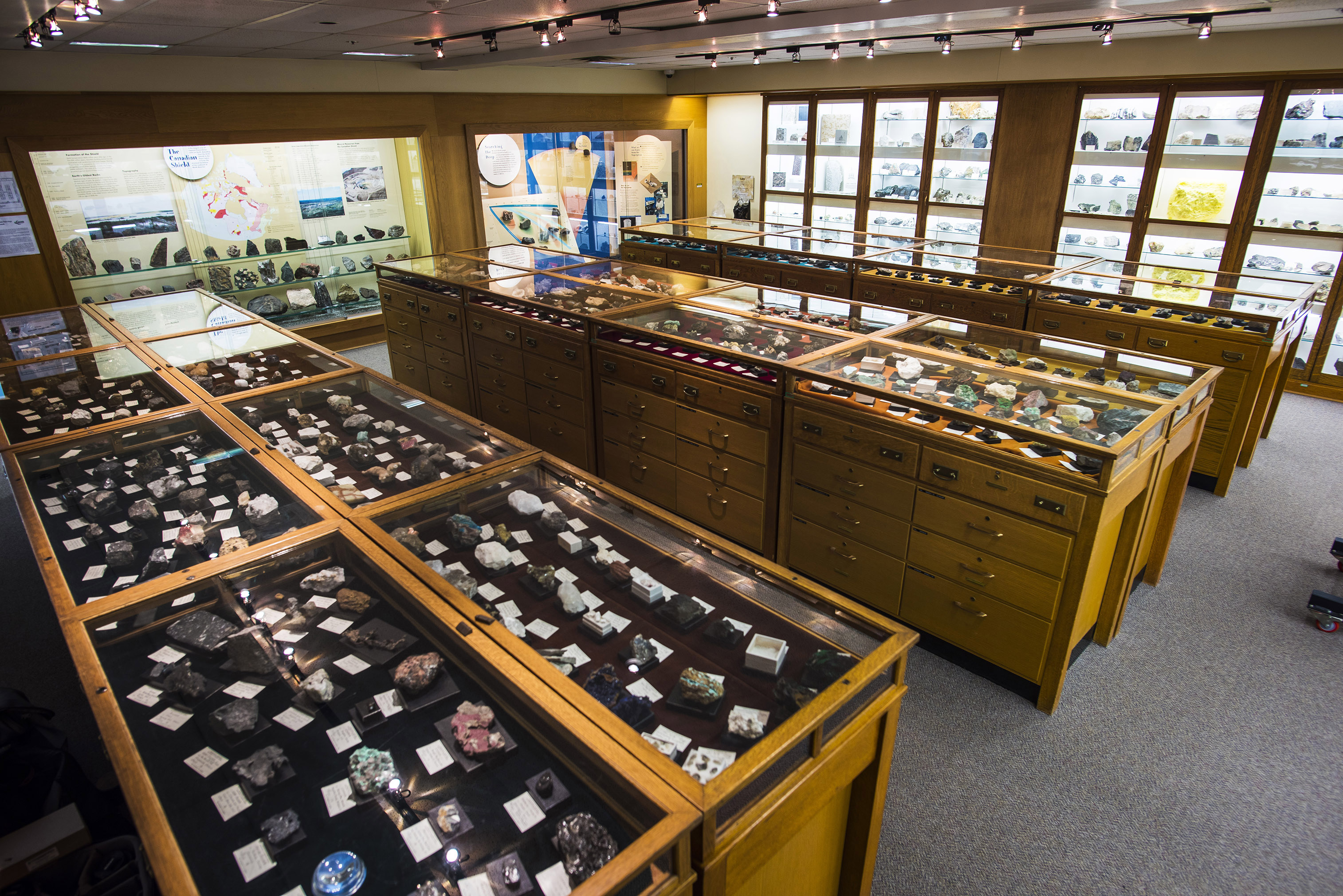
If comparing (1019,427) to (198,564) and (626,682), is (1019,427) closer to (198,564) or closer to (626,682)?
(626,682)

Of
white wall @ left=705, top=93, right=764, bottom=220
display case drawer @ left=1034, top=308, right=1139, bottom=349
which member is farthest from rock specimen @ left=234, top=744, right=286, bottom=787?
white wall @ left=705, top=93, right=764, bottom=220

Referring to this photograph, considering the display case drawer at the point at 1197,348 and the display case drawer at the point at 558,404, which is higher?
the display case drawer at the point at 1197,348

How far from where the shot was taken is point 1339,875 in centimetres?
250

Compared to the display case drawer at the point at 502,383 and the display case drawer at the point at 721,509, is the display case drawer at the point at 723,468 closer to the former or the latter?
the display case drawer at the point at 721,509

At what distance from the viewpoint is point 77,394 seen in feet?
13.3

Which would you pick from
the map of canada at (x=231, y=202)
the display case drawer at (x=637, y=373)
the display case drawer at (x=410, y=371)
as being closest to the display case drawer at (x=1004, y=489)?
the display case drawer at (x=637, y=373)

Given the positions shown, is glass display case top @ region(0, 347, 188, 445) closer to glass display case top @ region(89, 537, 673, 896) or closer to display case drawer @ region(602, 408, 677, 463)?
glass display case top @ region(89, 537, 673, 896)

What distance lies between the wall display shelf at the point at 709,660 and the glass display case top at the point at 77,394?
2191mm

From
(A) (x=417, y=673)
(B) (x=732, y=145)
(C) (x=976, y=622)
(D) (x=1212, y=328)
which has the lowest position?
(C) (x=976, y=622)

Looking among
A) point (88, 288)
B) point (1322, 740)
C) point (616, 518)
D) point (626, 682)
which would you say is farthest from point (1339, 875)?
point (88, 288)

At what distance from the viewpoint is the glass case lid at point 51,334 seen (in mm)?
4773

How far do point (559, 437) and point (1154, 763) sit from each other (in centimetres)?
387

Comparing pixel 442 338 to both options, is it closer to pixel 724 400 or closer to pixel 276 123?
pixel 724 400

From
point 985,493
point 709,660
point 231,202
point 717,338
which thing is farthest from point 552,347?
point 231,202
